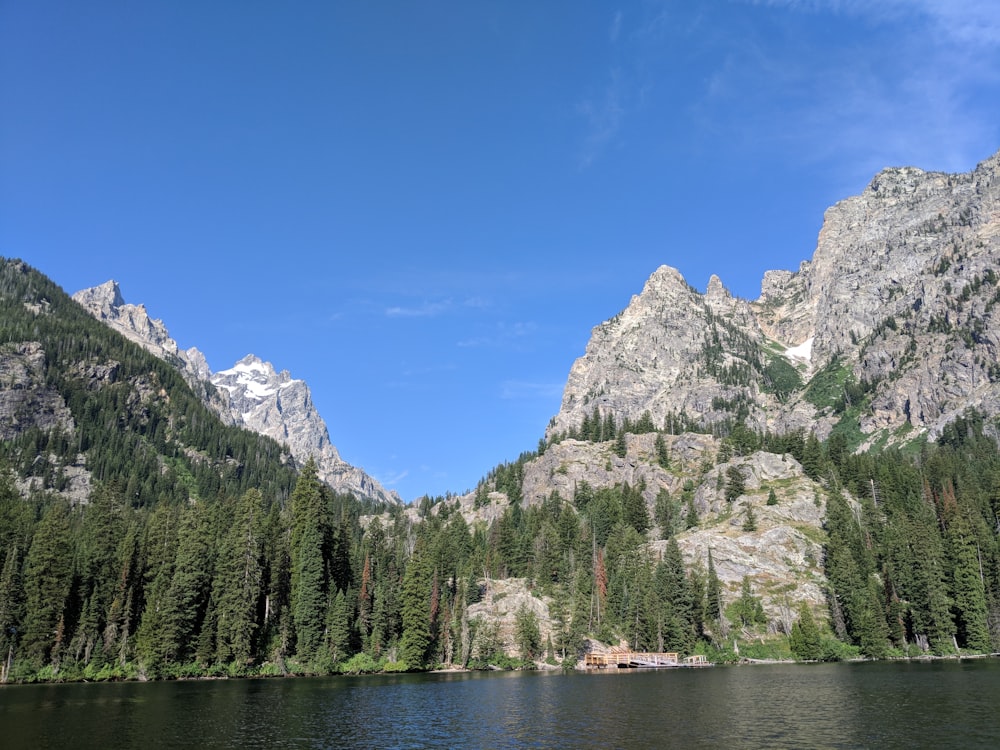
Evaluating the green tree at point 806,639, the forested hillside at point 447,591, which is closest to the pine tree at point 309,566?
the forested hillside at point 447,591

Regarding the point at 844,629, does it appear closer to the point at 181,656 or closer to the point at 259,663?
the point at 259,663

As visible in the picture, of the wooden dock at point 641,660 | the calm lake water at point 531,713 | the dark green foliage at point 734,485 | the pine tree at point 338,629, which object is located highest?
the dark green foliage at point 734,485

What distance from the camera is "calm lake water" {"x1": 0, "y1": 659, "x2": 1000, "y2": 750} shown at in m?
47.9

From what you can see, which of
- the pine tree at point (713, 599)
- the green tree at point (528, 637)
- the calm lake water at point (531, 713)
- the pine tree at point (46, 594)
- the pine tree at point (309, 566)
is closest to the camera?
the calm lake water at point (531, 713)

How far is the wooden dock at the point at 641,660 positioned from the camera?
129000 millimetres

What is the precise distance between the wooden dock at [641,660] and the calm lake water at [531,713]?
110ft

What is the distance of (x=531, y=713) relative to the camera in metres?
63.2

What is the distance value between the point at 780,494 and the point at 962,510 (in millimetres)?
45058

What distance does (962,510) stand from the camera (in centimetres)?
14788

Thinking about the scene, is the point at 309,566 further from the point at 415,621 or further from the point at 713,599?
the point at 713,599

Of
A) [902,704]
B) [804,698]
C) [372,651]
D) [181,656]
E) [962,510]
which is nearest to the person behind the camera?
[902,704]

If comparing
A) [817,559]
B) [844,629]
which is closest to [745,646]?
[844,629]

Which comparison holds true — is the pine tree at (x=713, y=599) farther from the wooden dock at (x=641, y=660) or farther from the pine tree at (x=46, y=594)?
the pine tree at (x=46, y=594)

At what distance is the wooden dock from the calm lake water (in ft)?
110
